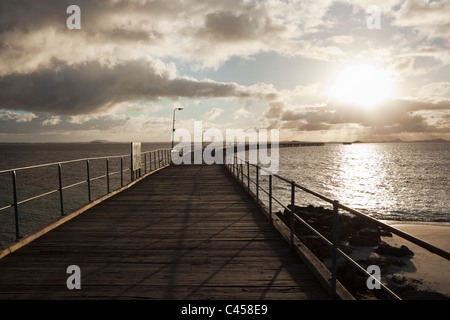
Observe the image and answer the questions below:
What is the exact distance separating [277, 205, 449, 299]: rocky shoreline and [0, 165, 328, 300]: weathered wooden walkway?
5.63 meters

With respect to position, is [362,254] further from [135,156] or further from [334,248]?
[334,248]

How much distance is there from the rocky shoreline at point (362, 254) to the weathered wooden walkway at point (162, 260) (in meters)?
5.63

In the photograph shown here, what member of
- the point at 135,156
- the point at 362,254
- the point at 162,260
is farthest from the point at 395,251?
the point at 162,260

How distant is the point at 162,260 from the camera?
15.9ft

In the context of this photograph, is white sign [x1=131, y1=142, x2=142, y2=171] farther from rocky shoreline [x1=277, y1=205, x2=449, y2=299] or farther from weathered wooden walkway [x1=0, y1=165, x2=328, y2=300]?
rocky shoreline [x1=277, y1=205, x2=449, y2=299]

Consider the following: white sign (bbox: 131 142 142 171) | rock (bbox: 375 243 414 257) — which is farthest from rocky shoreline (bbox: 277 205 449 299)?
white sign (bbox: 131 142 142 171)

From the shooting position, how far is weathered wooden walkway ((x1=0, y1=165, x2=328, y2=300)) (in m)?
3.83

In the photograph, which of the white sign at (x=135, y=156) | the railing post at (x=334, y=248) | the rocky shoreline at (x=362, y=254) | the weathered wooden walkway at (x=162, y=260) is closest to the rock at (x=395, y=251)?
the rocky shoreline at (x=362, y=254)

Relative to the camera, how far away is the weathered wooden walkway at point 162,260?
3.83 meters

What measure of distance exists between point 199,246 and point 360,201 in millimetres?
33952

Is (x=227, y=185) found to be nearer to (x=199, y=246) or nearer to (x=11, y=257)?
(x=199, y=246)
